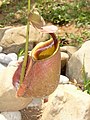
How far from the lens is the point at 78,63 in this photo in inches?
138

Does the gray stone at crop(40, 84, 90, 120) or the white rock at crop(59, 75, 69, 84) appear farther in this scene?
the white rock at crop(59, 75, 69, 84)

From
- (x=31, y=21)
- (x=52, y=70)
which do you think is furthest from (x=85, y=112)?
(x=31, y=21)

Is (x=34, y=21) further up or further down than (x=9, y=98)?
further up

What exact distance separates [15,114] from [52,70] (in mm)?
1375

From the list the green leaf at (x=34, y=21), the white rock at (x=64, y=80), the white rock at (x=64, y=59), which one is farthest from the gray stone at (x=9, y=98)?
the green leaf at (x=34, y=21)

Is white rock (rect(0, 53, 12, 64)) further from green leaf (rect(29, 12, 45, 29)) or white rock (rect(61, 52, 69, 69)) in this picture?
green leaf (rect(29, 12, 45, 29))

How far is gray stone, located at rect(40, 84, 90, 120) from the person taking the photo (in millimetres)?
2568

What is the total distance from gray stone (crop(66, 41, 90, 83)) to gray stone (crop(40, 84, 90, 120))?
1.90ft

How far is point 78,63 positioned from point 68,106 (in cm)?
88

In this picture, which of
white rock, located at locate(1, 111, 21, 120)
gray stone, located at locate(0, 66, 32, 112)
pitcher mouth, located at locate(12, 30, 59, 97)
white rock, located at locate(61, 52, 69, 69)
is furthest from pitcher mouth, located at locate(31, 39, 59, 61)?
A: white rock, located at locate(61, 52, 69, 69)

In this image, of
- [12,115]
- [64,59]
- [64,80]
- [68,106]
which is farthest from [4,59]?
[68,106]

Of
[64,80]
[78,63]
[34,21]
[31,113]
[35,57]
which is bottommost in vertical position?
[31,113]

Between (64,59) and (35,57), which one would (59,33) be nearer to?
(64,59)

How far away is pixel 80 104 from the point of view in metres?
2.60
